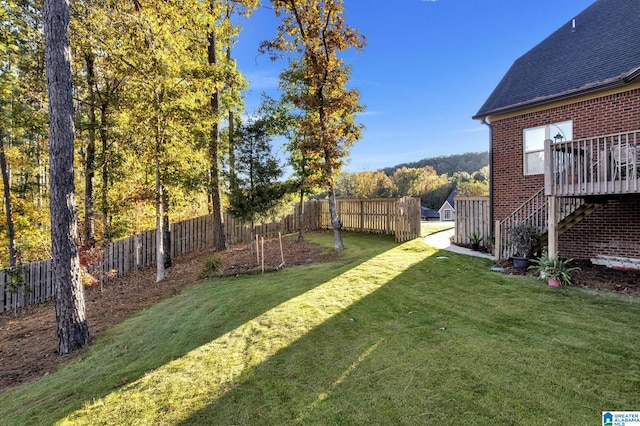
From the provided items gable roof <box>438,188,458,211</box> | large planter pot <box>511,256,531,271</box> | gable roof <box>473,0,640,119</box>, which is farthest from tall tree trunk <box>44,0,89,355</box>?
gable roof <box>438,188,458,211</box>

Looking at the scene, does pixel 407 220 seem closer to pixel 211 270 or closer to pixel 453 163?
pixel 211 270

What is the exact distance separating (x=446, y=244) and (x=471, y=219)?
1243 millimetres

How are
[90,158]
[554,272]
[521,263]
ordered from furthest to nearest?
[90,158] < [521,263] < [554,272]

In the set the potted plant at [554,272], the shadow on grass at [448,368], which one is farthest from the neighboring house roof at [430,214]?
the shadow on grass at [448,368]

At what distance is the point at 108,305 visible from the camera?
8.53 meters

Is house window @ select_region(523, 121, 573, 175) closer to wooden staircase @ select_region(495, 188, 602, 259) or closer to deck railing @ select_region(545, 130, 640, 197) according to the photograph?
wooden staircase @ select_region(495, 188, 602, 259)

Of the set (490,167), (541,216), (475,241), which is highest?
(490,167)

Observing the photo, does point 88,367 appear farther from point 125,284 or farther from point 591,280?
point 591,280

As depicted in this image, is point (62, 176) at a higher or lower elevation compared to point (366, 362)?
higher

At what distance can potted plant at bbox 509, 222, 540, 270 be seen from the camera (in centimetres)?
732

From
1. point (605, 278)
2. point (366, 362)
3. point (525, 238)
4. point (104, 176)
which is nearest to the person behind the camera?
point (366, 362)

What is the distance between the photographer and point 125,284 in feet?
36.0

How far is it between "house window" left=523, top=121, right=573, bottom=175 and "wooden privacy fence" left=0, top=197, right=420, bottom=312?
4298mm

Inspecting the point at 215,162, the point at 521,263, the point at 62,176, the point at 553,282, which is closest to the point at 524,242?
the point at 521,263
